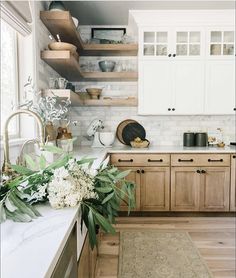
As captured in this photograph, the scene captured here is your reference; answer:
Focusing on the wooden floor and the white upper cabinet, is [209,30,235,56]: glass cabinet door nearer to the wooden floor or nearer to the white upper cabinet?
the white upper cabinet

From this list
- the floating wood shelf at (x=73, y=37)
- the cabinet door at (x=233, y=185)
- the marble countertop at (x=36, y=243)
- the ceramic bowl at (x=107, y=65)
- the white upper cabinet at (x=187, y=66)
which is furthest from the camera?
the ceramic bowl at (x=107, y=65)

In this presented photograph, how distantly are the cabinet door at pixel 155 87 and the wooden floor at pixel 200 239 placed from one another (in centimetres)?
140

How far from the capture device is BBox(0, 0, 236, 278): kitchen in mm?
2393

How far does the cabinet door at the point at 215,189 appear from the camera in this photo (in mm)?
3445

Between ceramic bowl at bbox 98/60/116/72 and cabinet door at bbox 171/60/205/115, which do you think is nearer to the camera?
cabinet door at bbox 171/60/205/115

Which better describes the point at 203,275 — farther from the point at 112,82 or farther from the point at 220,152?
the point at 112,82

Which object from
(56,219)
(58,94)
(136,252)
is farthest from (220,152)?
(56,219)

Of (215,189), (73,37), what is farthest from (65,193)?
(215,189)

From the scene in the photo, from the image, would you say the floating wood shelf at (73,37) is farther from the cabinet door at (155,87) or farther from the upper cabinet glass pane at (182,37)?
the upper cabinet glass pane at (182,37)

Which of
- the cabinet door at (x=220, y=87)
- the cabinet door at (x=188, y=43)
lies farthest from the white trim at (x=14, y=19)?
the cabinet door at (x=220, y=87)

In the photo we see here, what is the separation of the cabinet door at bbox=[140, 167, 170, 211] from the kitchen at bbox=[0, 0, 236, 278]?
12 millimetres

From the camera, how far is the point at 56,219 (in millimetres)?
975

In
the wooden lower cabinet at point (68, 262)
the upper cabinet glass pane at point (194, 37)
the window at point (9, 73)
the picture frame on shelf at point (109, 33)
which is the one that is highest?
the picture frame on shelf at point (109, 33)

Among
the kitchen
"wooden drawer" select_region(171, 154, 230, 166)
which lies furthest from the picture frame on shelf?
"wooden drawer" select_region(171, 154, 230, 166)
